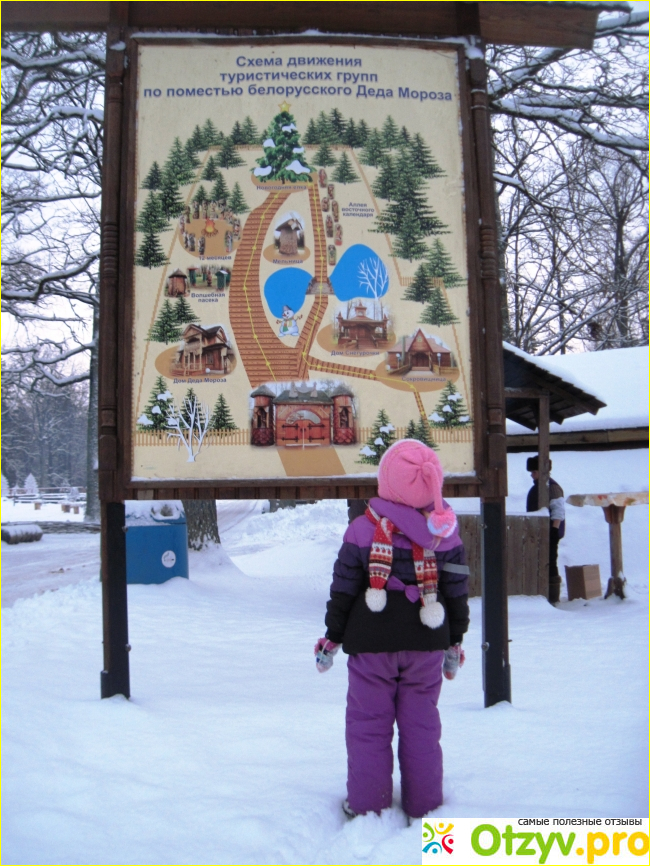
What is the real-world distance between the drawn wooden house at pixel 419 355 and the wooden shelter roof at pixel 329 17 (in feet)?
6.17

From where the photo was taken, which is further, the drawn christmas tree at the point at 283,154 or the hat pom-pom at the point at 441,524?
the drawn christmas tree at the point at 283,154

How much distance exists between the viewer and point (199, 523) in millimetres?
10844

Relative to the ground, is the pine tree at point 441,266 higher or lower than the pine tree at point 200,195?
lower

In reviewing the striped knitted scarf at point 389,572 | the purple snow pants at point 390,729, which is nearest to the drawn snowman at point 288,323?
the striped knitted scarf at point 389,572

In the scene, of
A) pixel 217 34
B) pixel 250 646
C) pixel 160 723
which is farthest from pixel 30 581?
pixel 217 34

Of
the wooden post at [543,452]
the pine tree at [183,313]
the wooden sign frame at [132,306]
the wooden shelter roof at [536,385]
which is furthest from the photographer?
the wooden post at [543,452]

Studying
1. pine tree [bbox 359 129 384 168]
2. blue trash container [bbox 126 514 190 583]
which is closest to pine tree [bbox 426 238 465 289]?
pine tree [bbox 359 129 384 168]

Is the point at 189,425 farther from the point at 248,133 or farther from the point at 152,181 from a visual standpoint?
the point at 248,133

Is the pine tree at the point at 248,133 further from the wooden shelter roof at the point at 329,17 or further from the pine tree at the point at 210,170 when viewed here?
the wooden shelter roof at the point at 329,17

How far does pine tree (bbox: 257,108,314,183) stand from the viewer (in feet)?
14.8

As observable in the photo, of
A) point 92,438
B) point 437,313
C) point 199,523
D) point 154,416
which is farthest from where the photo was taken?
point 92,438

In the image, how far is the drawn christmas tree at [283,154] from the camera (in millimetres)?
4500

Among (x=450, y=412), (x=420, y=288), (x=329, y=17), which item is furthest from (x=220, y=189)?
(x=450, y=412)

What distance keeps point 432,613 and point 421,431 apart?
5.59ft
